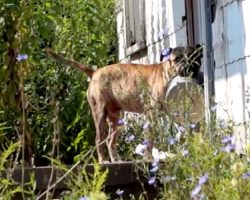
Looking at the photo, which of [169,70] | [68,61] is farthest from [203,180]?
[68,61]

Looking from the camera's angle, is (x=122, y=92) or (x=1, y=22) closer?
(x=1, y=22)

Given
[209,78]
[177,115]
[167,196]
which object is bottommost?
[167,196]

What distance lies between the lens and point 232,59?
5836mm

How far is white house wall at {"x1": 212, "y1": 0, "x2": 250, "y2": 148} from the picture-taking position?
552cm

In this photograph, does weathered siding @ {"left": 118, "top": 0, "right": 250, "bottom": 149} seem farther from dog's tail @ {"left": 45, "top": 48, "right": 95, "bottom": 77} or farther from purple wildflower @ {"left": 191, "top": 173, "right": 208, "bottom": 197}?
purple wildflower @ {"left": 191, "top": 173, "right": 208, "bottom": 197}

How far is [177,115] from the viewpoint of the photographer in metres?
4.29

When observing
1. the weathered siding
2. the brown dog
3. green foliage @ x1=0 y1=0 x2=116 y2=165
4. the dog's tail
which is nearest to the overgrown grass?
the weathered siding

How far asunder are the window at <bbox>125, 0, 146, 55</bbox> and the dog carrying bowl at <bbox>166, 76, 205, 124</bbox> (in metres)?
2.75

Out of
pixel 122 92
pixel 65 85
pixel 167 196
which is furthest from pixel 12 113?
pixel 167 196

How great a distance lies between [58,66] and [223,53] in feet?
10.1

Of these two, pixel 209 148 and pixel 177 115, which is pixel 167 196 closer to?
pixel 209 148

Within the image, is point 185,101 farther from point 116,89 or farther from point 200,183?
point 116,89

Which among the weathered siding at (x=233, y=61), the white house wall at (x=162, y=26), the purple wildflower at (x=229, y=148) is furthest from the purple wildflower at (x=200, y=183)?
the white house wall at (x=162, y=26)

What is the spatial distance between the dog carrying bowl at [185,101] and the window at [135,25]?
275 cm
